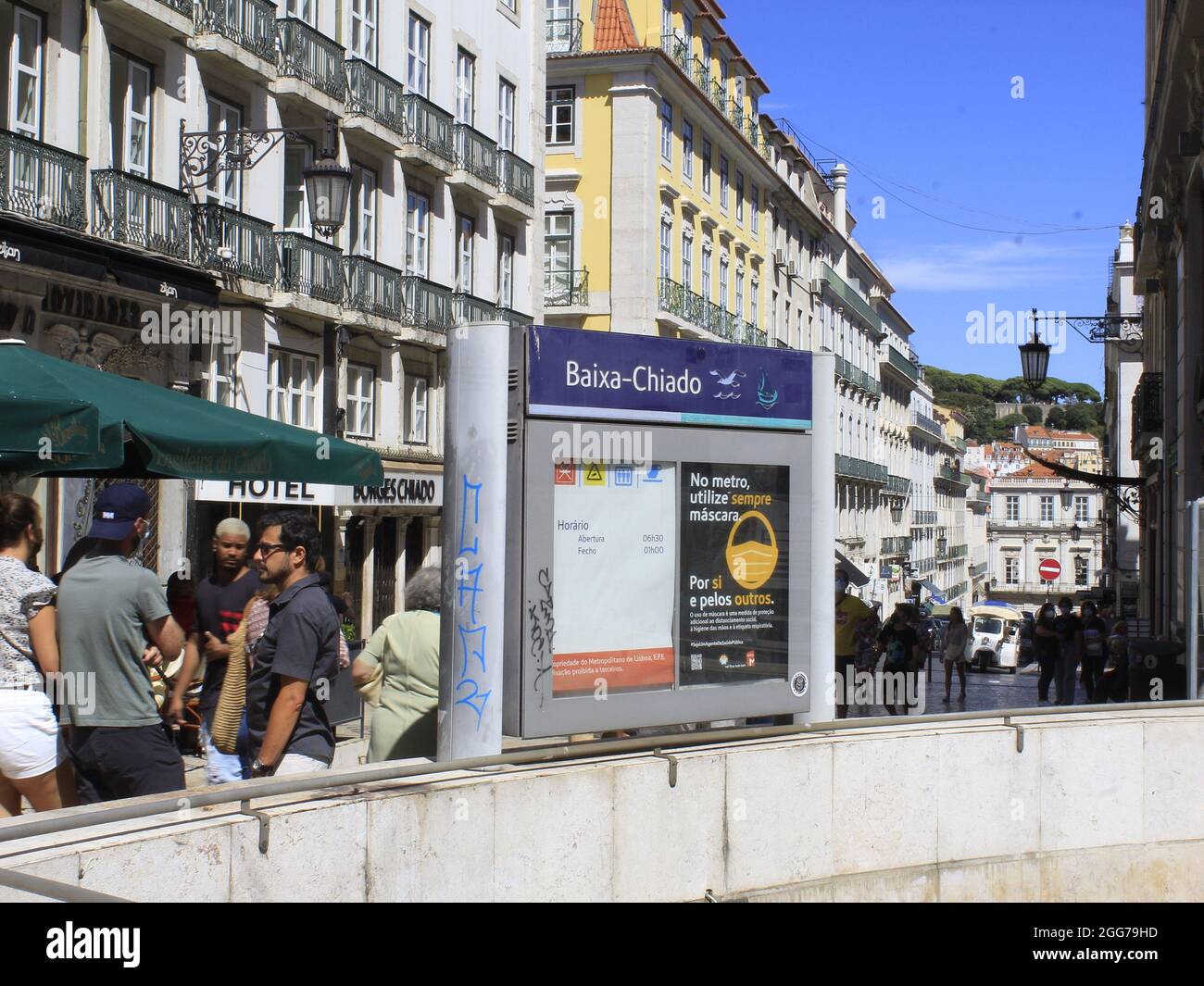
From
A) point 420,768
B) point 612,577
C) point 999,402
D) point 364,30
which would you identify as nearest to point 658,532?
point 612,577

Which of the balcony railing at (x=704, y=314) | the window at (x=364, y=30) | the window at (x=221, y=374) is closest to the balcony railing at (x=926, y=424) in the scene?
the balcony railing at (x=704, y=314)

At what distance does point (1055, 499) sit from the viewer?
406 ft

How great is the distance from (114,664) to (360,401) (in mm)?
21356

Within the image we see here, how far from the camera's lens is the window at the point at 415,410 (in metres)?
29.1

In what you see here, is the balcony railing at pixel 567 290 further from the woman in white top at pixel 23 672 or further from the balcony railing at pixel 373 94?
the woman in white top at pixel 23 672

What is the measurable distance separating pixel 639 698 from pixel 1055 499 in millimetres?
122913

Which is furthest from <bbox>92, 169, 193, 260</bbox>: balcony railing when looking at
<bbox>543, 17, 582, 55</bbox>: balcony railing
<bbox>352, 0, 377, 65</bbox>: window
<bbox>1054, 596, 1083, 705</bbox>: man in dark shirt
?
<bbox>543, 17, 582, 55</bbox>: balcony railing

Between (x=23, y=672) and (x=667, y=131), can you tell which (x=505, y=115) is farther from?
(x=23, y=672)

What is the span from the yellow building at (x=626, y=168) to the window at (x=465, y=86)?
30.7ft

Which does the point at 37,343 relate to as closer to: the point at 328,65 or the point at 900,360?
the point at 328,65

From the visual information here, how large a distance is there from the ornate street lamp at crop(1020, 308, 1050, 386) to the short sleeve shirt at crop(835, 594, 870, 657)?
6.66 m

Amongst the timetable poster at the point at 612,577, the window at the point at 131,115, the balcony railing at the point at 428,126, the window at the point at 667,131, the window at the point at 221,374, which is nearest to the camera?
the timetable poster at the point at 612,577

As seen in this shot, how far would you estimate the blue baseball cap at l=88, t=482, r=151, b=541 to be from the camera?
6.04 metres

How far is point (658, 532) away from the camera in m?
7.19
